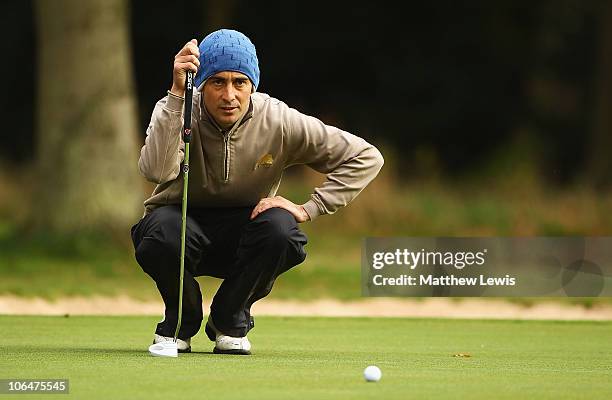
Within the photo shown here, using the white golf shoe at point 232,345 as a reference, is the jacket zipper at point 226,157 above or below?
above

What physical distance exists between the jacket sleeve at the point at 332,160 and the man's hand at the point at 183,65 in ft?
2.19

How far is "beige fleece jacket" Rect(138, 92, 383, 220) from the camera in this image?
672cm

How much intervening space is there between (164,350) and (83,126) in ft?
28.9

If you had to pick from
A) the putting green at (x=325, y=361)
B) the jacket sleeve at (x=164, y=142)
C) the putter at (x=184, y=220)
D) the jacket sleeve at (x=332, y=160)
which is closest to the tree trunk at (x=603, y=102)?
the putting green at (x=325, y=361)

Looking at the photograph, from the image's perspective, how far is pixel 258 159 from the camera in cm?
680

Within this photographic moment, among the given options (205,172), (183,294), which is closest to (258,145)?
(205,172)

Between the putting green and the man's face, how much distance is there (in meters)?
1.10

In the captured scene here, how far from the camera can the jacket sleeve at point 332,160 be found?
6.91 meters

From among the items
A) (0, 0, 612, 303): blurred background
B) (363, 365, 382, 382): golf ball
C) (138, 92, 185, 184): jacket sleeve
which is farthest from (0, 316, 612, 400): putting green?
(0, 0, 612, 303): blurred background

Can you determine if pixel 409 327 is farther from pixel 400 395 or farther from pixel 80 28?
pixel 80 28

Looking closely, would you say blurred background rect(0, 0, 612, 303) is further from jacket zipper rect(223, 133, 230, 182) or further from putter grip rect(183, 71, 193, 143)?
putter grip rect(183, 71, 193, 143)

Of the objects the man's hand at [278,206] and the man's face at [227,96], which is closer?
the man's face at [227,96]

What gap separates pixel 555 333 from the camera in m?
9.08

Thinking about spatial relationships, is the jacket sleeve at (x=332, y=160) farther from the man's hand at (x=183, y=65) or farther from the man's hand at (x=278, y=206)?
the man's hand at (x=183, y=65)
